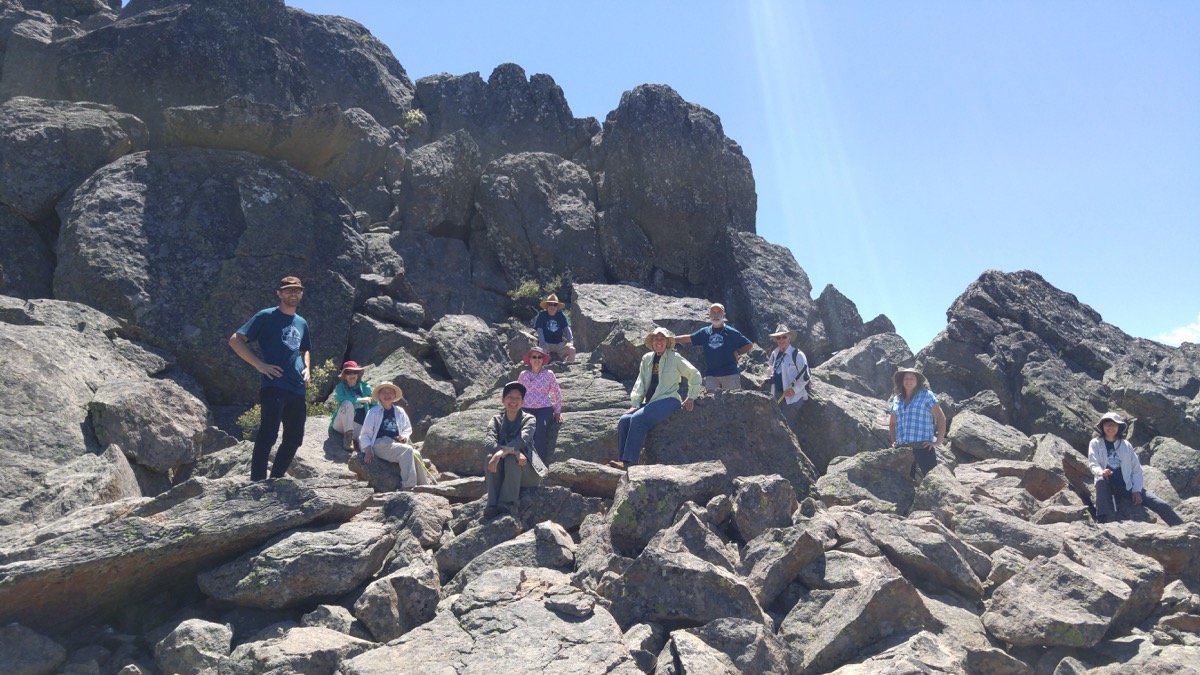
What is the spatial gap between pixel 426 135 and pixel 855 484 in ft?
126

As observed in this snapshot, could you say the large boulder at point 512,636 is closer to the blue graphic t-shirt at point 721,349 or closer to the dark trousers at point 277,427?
the dark trousers at point 277,427

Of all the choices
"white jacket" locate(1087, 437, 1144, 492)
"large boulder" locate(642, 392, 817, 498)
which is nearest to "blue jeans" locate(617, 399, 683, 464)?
"large boulder" locate(642, 392, 817, 498)

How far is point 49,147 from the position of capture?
1019 inches

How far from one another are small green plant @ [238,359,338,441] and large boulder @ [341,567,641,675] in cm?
1305

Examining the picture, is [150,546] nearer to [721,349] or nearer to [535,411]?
[535,411]

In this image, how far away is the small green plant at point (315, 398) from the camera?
21.9m

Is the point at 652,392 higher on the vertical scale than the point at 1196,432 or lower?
lower

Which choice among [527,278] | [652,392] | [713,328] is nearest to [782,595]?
[652,392]

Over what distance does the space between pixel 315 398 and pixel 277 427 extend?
38.8ft

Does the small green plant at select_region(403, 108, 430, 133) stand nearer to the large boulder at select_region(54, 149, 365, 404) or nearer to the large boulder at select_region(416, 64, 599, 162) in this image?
the large boulder at select_region(416, 64, 599, 162)

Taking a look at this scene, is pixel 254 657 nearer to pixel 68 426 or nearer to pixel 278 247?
pixel 68 426

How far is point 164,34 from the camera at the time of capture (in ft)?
110

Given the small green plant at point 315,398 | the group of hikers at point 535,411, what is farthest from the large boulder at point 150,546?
the small green plant at point 315,398

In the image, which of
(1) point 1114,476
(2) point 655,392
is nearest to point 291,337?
(2) point 655,392
